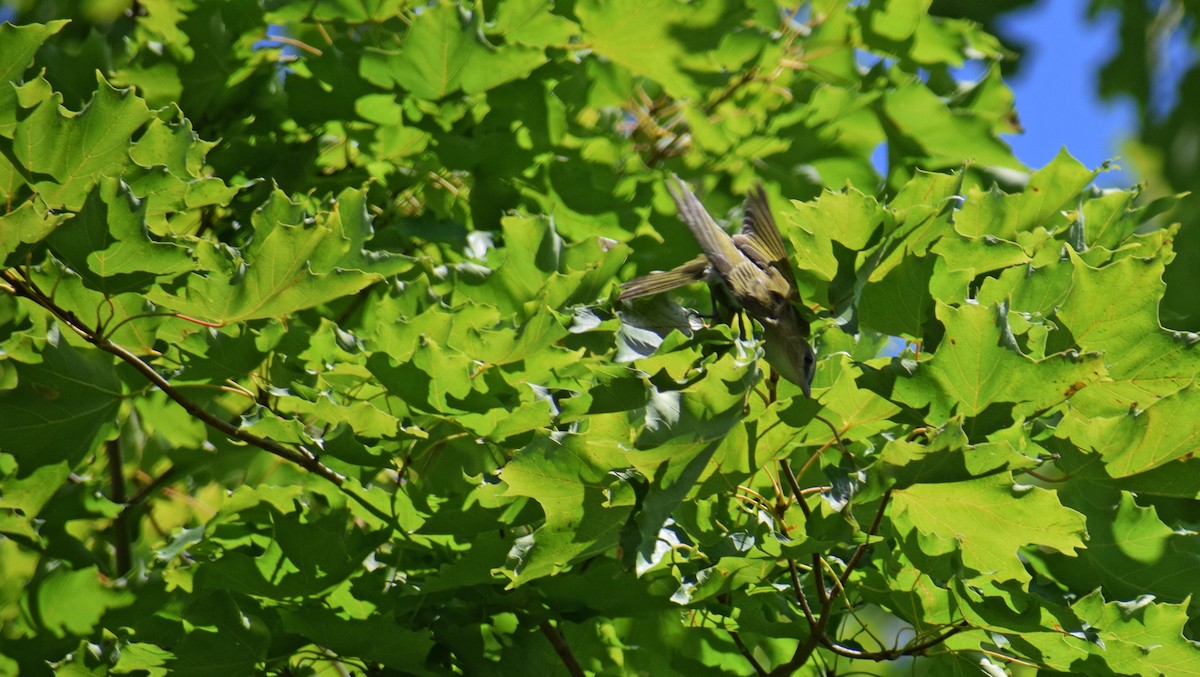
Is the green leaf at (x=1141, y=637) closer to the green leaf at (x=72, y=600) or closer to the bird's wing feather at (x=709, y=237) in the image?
the bird's wing feather at (x=709, y=237)

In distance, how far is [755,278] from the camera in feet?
5.03

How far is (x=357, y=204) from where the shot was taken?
173 centimetres

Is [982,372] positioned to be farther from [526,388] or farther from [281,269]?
[281,269]

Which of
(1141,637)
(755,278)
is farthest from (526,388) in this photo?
(1141,637)

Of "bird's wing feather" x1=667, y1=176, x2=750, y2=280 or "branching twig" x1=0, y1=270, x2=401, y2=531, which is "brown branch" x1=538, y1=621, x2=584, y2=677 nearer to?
"branching twig" x1=0, y1=270, x2=401, y2=531

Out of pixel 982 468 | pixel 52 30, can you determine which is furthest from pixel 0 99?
pixel 982 468

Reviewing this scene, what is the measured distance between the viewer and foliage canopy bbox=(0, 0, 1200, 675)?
1.39 m

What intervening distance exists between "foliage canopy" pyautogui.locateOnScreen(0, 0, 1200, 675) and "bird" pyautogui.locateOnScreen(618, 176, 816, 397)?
49 millimetres

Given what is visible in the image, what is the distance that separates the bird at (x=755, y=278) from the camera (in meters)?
→ 1.42

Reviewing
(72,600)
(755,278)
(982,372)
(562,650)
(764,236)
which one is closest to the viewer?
(982,372)

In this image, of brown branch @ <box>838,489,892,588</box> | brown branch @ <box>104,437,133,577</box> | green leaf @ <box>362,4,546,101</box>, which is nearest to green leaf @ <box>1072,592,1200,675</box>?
brown branch @ <box>838,489,892,588</box>

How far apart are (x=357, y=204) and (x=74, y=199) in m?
0.39

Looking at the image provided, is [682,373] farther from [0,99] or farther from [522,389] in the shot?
[0,99]

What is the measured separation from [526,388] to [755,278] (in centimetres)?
35
